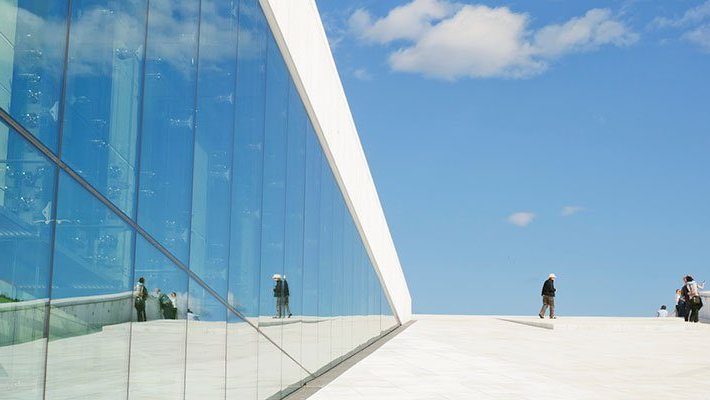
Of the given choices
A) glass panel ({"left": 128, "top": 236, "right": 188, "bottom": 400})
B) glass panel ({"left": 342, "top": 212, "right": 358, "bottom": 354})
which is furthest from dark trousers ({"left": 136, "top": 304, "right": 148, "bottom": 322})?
glass panel ({"left": 342, "top": 212, "right": 358, "bottom": 354})

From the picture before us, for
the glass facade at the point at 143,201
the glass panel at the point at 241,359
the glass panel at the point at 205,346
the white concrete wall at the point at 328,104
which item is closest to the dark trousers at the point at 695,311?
the white concrete wall at the point at 328,104

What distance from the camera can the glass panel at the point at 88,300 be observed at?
3.78 metres

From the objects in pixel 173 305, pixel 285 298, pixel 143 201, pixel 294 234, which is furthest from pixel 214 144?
pixel 294 234

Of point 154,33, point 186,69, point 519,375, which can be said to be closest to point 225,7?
point 186,69

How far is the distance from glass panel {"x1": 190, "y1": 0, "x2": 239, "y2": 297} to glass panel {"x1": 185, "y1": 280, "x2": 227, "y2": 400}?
0.55ft

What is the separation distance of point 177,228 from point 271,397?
397 centimetres

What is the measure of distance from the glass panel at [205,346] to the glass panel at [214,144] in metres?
0.17

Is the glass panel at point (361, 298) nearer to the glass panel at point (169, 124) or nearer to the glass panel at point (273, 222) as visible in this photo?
the glass panel at point (273, 222)

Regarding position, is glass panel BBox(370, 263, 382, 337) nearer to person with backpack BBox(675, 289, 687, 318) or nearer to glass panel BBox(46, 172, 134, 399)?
glass panel BBox(46, 172, 134, 399)

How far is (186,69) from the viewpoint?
5938mm

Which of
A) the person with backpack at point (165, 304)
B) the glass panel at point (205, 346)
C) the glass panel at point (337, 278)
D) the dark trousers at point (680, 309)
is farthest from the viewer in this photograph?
the dark trousers at point (680, 309)

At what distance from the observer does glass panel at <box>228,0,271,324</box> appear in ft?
24.6

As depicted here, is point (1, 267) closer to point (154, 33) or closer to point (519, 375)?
point (154, 33)

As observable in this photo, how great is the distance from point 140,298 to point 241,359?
2.96 meters
